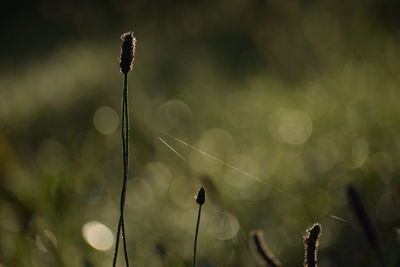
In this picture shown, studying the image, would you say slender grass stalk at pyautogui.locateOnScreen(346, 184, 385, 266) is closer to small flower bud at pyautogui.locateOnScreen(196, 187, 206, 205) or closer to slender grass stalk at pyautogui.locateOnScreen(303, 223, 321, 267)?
slender grass stalk at pyautogui.locateOnScreen(303, 223, 321, 267)

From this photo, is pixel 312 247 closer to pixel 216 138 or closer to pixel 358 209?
pixel 358 209

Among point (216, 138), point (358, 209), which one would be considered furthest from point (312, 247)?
point (216, 138)

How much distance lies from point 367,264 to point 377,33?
202cm

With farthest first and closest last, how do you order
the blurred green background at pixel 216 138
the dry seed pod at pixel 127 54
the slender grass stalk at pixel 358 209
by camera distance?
1. the blurred green background at pixel 216 138
2. the dry seed pod at pixel 127 54
3. the slender grass stalk at pixel 358 209

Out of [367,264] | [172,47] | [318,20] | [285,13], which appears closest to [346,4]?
[318,20]

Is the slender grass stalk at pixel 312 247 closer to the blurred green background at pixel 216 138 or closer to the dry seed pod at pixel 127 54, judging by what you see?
the blurred green background at pixel 216 138

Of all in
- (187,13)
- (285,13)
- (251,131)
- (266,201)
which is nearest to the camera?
(266,201)

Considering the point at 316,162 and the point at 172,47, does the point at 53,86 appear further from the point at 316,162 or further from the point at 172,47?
the point at 316,162

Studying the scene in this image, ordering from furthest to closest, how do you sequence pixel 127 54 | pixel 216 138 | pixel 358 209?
pixel 216 138, pixel 127 54, pixel 358 209

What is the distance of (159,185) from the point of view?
7.54ft

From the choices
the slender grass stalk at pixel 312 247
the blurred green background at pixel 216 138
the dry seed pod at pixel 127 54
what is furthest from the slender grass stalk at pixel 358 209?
the dry seed pod at pixel 127 54

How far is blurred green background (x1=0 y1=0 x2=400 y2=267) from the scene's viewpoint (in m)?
1.63

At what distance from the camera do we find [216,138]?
2.80 m

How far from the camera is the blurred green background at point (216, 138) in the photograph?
1.63 meters
